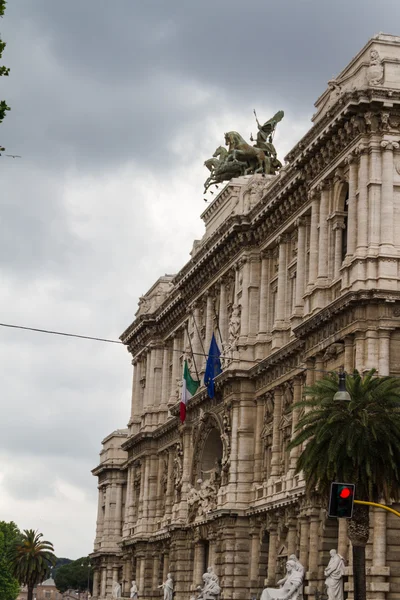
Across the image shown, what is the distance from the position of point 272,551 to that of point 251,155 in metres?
26.6

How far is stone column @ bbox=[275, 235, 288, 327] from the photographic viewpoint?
64750 millimetres

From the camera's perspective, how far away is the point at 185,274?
8206cm

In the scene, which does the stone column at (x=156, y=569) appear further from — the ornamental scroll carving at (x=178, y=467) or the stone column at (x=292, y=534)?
the stone column at (x=292, y=534)

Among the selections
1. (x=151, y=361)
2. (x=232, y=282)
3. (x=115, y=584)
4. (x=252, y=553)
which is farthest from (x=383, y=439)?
(x=115, y=584)

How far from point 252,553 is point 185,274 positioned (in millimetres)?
22918

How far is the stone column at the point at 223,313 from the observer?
73.7 metres

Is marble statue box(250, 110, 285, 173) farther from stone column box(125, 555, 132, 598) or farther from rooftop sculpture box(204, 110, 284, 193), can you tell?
stone column box(125, 555, 132, 598)

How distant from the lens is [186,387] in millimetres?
75062

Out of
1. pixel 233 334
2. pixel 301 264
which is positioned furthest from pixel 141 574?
pixel 301 264

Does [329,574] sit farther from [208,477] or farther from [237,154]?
[237,154]

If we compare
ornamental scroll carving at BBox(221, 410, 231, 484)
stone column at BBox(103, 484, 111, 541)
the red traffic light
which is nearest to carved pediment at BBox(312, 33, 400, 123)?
ornamental scroll carving at BBox(221, 410, 231, 484)

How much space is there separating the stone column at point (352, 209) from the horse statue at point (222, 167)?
24001 millimetres

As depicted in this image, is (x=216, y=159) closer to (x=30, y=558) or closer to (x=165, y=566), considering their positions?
(x=165, y=566)

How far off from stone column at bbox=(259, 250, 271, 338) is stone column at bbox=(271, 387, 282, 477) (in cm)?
494
